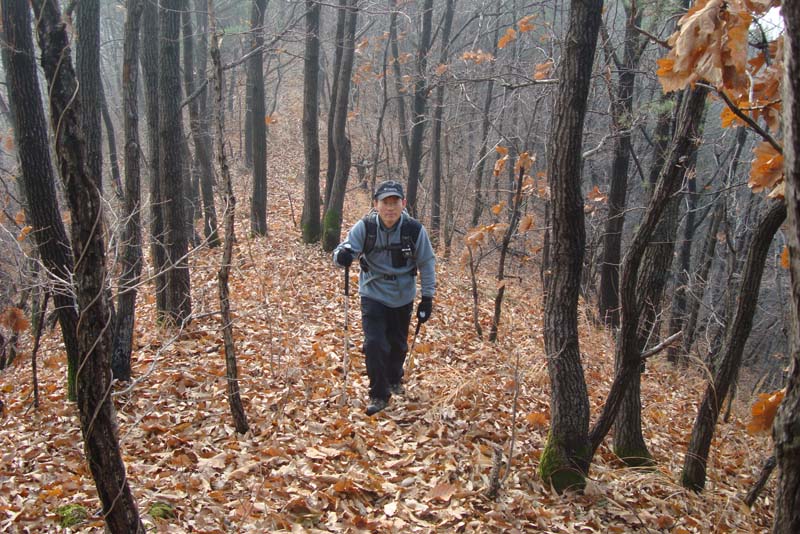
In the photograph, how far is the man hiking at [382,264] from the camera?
5.43 meters

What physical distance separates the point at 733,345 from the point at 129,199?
253 inches

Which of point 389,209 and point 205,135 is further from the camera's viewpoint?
point 205,135

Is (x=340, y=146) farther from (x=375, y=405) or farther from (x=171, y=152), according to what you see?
(x=375, y=405)

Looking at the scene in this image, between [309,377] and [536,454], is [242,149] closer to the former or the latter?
[309,377]

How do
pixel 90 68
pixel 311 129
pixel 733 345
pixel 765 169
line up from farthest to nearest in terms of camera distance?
pixel 311 129
pixel 90 68
pixel 733 345
pixel 765 169

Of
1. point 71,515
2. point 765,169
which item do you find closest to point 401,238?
point 71,515

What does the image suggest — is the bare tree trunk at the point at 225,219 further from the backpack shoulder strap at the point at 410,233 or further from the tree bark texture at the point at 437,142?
the tree bark texture at the point at 437,142

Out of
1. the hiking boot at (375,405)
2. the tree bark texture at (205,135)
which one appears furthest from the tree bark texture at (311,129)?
the hiking boot at (375,405)

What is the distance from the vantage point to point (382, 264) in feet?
18.0

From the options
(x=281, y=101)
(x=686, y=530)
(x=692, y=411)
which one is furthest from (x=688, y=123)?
(x=281, y=101)

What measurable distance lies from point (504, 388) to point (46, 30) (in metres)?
5.62

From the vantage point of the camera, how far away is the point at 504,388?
6.51 metres

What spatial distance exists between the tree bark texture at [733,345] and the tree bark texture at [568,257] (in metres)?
1.10

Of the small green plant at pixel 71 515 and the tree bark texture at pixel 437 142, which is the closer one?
the small green plant at pixel 71 515
